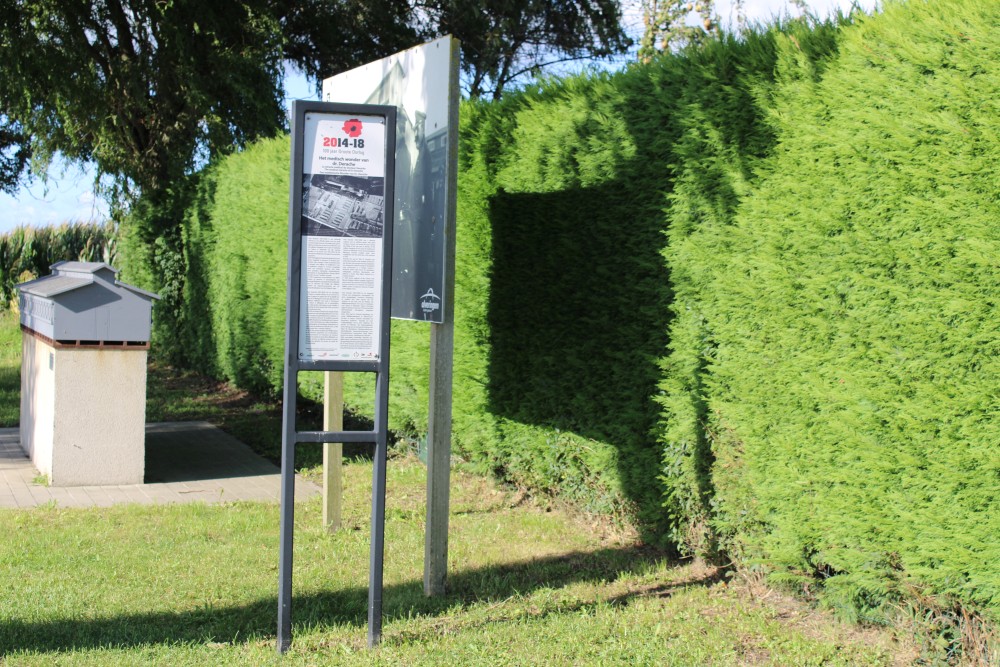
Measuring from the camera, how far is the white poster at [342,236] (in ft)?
14.2

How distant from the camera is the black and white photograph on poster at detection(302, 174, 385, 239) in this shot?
434 centimetres

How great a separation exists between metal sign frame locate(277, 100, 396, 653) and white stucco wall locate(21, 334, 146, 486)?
368cm

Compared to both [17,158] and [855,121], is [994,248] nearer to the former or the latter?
[855,121]

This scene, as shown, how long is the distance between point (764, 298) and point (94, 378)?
16.9 ft

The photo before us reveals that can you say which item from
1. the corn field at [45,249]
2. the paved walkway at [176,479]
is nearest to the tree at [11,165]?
the corn field at [45,249]

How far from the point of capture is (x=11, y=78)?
14805mm

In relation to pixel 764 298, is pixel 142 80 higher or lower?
higher

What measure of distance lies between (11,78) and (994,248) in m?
14.8

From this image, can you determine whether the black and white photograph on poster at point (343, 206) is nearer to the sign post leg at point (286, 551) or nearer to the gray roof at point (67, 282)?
the sign post leg at point (286, 551)

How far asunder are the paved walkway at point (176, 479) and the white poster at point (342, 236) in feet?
10.7

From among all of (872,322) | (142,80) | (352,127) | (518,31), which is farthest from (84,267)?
(518,31)

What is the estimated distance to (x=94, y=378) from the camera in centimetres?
746

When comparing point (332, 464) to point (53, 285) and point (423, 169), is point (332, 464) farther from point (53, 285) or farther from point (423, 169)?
point (53, 285)

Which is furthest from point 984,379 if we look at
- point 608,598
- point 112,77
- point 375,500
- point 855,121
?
point 112,77
